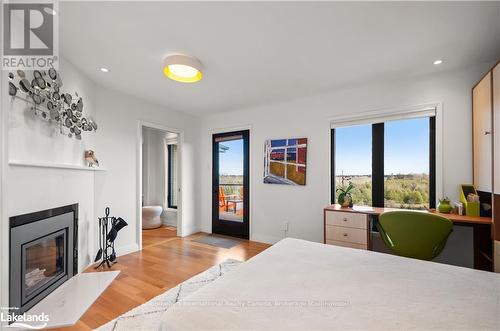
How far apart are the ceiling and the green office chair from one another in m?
1.64

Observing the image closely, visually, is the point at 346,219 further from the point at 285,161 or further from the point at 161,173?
the point at 161,173

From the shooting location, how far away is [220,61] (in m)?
2.51

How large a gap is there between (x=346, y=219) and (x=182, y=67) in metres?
2.67

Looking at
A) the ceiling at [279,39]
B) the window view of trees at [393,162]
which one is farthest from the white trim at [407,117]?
the ceiling at [279,39]

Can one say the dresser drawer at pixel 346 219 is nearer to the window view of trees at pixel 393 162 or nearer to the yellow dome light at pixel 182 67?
the window view of trees at pixel 393 162

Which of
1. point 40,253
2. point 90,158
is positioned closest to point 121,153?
point 90,158

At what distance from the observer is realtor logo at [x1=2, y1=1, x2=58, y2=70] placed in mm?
1724

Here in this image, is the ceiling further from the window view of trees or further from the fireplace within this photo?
the fireplace

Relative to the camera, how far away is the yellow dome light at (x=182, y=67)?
7.70 feet

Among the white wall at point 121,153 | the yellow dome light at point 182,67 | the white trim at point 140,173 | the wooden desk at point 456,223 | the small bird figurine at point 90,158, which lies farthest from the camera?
the white trim at point 140,173

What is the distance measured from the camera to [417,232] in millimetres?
2072

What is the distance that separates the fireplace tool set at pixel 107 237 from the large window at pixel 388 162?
317 cm

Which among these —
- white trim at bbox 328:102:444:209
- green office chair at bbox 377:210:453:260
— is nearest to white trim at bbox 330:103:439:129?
white trim at bbox 328:102:444:209

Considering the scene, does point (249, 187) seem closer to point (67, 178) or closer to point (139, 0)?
point (67, 178)
